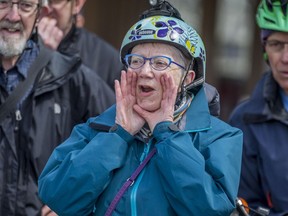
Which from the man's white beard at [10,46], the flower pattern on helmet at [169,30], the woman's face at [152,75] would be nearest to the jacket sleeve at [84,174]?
the woman's face at [152,75]

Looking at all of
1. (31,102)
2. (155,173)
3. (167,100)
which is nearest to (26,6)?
(31,102)

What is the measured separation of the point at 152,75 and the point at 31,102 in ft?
4.97

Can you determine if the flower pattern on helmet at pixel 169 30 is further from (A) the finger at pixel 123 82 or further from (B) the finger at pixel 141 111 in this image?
(B) the finger at pixel 141 111

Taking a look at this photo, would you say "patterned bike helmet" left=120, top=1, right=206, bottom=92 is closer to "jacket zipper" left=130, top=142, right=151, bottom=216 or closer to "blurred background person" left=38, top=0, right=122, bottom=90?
"jacket zipper" left=130, top=142, right=151, bottom=216

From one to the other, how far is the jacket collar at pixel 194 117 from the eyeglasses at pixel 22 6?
Result: 1.47 metres

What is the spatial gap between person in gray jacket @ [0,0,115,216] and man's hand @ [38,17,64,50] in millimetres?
112

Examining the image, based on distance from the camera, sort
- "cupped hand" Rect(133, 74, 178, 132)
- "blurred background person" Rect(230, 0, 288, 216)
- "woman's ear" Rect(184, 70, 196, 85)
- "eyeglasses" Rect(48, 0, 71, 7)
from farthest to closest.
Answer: "eyeglasses" Rect(48, 0, 71, 7), "blurred background person" Rect(230, 0, 288, 216), "woman's ear" Rect(184, 70, 196, 85), "cupped hand" Rect(133, 74, 178, 132)

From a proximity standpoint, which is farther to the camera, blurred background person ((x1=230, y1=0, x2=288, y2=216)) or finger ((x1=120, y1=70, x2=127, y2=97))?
blurred background person ((x1=230, y1=0, x2=288, y2=216))

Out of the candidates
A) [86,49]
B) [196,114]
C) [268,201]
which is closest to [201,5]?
[86,49]

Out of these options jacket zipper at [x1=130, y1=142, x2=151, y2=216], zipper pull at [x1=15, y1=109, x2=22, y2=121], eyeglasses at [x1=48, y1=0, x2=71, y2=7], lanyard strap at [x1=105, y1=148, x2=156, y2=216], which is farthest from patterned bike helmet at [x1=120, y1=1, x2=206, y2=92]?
eyeglasses at [x1=48, y1=0, x2=71, y2=7]

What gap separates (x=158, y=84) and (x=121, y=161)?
45 centimetres

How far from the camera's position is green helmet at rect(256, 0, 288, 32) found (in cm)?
666

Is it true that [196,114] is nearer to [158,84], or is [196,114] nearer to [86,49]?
[158,84]

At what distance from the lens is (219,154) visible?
5172 mm
